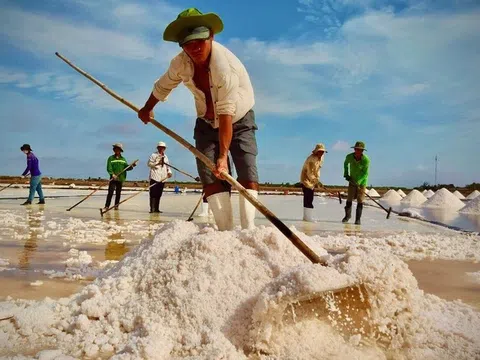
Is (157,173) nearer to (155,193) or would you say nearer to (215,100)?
(155,193)

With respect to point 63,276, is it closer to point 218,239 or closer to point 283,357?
point 218,239

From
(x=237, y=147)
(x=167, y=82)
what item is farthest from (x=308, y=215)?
(x=167, y=82)

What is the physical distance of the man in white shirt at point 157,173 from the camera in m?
9.57

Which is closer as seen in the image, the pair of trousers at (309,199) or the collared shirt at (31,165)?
the pair of trousers at (309,199)

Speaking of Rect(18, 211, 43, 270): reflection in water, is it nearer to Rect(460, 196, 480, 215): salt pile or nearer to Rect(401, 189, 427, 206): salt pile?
Rect(460, 196, 480, 215): salt pile

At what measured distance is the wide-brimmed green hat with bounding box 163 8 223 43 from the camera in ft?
8.74

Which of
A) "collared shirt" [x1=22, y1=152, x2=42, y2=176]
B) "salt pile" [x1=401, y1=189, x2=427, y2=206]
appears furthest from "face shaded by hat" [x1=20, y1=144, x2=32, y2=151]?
"salt pile" [x1=401, y1=189, x2=427, y2=206]

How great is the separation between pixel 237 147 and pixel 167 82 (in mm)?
697

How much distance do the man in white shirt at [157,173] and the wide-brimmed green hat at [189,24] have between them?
6.84m

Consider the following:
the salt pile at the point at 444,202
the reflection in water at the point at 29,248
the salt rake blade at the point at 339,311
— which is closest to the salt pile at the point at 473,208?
the salt pile at the point at 444,202

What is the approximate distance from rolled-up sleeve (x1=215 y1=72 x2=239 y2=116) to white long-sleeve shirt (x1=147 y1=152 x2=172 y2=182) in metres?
6.96

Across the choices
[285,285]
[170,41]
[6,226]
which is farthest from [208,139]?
[6,226]

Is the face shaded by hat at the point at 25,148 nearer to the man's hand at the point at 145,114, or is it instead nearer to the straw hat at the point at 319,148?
the straw hat at the point at 319,148

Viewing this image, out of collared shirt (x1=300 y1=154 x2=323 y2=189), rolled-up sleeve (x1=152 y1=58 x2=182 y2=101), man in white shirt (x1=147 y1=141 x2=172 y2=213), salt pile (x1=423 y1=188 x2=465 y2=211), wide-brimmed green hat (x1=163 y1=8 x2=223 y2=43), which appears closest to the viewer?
wide-brimmed green hat (x1=163 y1=8 x2=223 y2=43)
